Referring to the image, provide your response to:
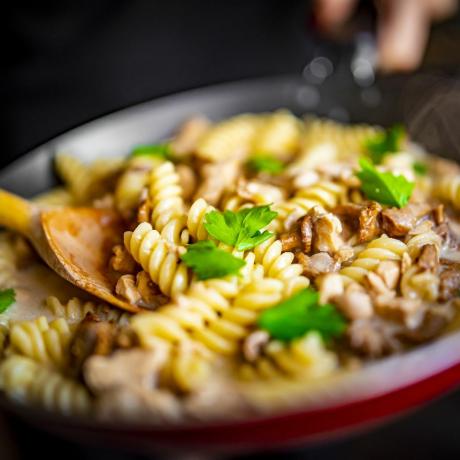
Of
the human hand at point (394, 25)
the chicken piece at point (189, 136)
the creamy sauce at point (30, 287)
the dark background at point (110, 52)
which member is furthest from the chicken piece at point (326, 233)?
the dark background at point (110, 52)

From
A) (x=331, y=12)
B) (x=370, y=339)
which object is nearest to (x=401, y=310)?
(x=370, y=339)

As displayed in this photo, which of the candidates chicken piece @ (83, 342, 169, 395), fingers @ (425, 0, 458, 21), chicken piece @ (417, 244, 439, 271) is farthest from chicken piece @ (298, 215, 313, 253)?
fingers @ (425, 0, 458, 21)

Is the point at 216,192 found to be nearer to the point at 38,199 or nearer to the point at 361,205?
the point at 361,205

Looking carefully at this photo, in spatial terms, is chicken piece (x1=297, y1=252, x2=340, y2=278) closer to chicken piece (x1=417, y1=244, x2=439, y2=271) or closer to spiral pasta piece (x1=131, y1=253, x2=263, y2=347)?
spiral pasta piece (x1=131, y1=253, x2=263, y2=347)

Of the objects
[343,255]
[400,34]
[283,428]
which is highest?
[400,34]

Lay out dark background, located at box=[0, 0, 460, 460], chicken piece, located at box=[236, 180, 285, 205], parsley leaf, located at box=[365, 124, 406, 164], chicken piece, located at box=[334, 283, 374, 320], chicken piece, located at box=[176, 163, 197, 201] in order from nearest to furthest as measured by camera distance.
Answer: chicken piece, located at box=[334, 283, 374, 320] < chicken piece, located at box=[236, 180, 285, 205] < chicken piece, located at box=[176, 163, 197, 201] < parsley leaf, located at box=[365, 124, 406, 164] < dark background, located at box=[0, 0, 460, 460]

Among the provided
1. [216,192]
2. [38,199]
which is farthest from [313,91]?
[38,199]

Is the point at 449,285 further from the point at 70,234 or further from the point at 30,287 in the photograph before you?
the point at 30,287
